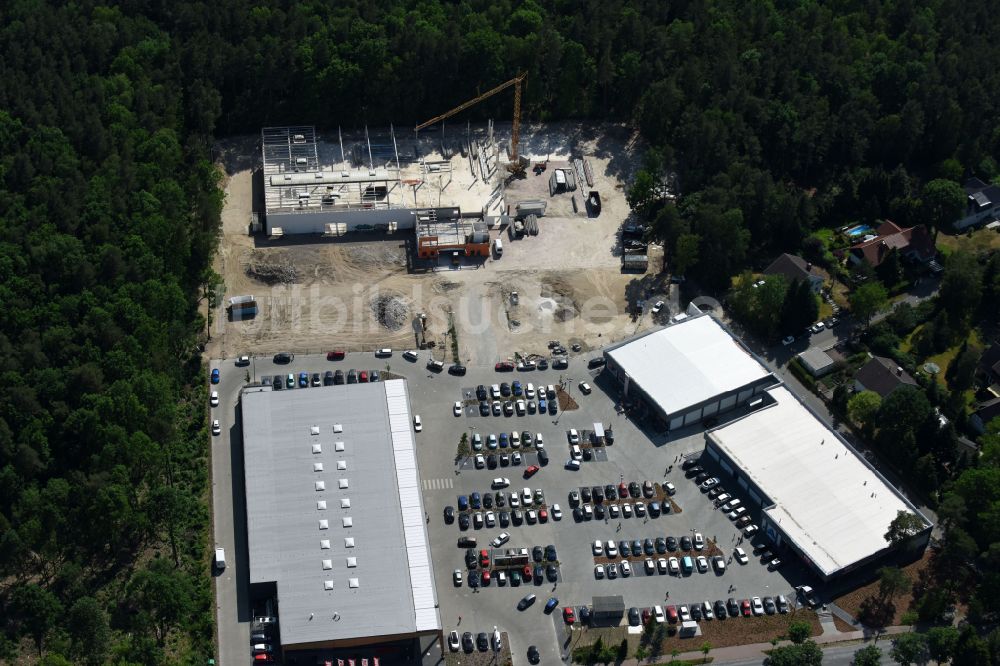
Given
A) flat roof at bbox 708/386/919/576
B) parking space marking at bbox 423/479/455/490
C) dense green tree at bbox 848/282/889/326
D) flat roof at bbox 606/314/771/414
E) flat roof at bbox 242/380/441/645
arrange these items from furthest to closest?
dense green tree at bbox 848/282/889/326 → flat roof at bbox 606/314/771/414 → parking space marking at bbox 423/479/455/490 → flat roof at bbox 708/386/919/576 → flat roof at bbox 242/380/441/645

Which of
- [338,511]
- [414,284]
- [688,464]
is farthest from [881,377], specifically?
[338,511]

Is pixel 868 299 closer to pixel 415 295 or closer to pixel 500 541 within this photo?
pixel 415 295

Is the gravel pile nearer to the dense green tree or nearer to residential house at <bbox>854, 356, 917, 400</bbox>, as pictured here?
the dense green tree

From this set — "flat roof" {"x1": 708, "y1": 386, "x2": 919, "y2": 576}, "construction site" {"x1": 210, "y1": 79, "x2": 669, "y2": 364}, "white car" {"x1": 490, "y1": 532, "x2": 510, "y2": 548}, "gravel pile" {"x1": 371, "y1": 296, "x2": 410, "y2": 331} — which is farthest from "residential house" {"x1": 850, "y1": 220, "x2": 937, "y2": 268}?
"white car" {"x1": 490, "y1": 532, "x2": 510, "y2": 548}

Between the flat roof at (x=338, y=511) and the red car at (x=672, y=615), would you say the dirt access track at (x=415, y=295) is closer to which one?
the flat roof at (x=338, y=511)

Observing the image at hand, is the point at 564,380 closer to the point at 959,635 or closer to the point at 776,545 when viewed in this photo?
the point at 776,545

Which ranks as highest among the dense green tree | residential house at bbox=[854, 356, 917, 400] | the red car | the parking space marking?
the dense green tree

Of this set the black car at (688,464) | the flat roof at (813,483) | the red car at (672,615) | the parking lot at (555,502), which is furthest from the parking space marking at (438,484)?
the flat roof at (813,483)
